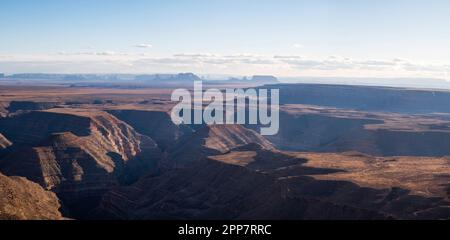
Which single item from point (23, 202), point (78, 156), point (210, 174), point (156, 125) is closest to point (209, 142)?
point (78, 156)

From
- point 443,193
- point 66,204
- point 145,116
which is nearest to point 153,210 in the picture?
point 66,204

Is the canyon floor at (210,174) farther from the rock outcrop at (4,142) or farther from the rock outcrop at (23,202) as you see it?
the rock outcrop at (4,142)

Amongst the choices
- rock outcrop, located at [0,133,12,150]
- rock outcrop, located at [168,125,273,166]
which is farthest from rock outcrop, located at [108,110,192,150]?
rock outcrop, located at [0,133,12,150]

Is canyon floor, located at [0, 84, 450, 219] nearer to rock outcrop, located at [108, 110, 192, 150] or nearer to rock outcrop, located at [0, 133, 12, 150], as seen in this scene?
rock outcrop, located at [0, 133, 12, 150]

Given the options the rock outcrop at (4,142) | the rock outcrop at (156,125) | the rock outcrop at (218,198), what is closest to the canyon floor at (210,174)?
the rock outcrop at (218,198)
